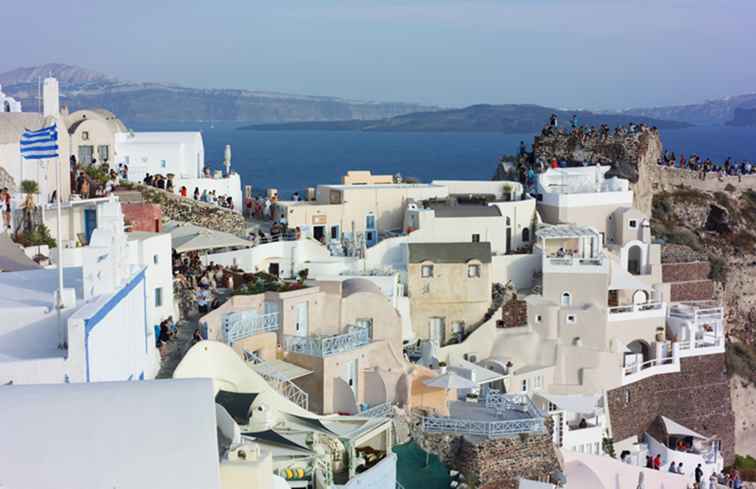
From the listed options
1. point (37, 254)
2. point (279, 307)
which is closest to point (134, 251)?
point (37, 254)

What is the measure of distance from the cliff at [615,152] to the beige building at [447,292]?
1191 cm

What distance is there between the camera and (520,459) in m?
23.1

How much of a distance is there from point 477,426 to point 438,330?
9.80m

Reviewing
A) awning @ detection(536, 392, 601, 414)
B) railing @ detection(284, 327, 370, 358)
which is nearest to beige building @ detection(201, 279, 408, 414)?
railing @ detection(284, 327, 370, 358)

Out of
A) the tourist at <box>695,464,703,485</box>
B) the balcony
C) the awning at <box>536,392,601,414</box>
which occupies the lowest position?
the tourist at <box>695,464,703,485</box>

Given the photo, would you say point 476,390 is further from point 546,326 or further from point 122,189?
point 122,189

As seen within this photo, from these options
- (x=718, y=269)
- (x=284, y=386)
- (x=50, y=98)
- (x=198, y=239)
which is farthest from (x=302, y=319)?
(x=718, y=269)

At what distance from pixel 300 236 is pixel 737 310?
19079mm

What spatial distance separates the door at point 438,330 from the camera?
3272cm

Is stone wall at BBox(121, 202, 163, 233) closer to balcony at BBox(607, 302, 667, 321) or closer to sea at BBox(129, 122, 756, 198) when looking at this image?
balcony at BBox(607, 302, 667, 321)

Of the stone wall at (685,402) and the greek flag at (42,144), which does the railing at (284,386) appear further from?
the stone wall at (685,402)

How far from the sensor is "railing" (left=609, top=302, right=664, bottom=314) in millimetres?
34312

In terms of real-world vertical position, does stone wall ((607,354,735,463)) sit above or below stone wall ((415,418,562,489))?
below

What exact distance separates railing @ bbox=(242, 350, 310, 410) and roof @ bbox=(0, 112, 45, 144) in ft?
27.8
